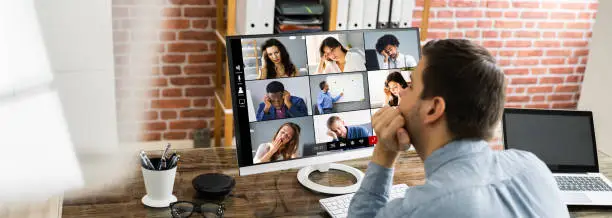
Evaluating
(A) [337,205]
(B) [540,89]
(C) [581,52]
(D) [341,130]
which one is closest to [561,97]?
(B) [540,89]

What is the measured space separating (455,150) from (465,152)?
2 centimetres

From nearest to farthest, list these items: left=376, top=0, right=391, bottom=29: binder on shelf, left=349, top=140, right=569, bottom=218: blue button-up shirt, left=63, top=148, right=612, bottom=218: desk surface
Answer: left=349, top=140, right=569, bottom=218: blue button-up shirt
left=63, top=148, right=612, bottom=218: desk surface
left=376, top=0, right=391, bottom=29: binder on shelf

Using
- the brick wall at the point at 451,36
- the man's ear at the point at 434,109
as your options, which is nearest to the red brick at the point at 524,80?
the brick wall at the point at 451,36

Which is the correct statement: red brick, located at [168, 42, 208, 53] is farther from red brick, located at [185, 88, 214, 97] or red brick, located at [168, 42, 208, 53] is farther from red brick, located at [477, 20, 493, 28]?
red brick, located at [477, 20, 493, 28]

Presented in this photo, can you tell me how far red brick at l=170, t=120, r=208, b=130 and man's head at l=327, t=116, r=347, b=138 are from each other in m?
1.91

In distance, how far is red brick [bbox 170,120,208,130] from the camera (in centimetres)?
340

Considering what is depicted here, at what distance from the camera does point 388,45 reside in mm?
1702

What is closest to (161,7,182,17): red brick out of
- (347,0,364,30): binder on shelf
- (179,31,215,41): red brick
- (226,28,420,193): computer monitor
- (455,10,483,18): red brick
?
(179,31,215,41): red brick

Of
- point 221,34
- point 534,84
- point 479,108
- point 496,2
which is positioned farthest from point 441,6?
point 479,108

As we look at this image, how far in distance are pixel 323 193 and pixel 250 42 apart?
45 centimetres

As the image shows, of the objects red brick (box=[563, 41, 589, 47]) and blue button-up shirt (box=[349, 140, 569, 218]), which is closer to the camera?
blue button-up shirt (box=[349, 140, 569, 218])

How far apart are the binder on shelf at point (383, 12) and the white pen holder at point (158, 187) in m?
1.54

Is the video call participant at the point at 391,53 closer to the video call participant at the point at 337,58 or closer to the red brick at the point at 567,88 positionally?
the video call participant at the point at 337,58

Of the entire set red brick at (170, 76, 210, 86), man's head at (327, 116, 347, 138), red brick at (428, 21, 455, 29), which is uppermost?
red brick at (428, 21, 455, 29)
